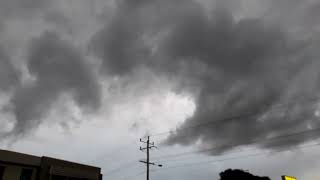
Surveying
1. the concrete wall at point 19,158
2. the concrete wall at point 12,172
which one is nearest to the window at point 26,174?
the concrete wall at point 12,172

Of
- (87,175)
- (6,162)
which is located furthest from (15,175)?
(87,175)

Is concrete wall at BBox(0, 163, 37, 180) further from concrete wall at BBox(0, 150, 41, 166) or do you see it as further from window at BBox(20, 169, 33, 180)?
concrete wall at BBox(0, 150, 41, 166)

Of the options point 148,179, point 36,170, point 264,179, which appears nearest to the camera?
point 36,170

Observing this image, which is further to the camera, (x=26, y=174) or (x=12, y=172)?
(x=26, y=174)

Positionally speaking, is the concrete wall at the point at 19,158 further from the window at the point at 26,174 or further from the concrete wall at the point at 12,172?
the window at the point at 26,174

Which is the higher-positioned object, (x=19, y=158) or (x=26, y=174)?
(x=19, y=158)

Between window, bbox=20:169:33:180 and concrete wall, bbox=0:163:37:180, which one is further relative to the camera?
window, bbox=20:169:33:180

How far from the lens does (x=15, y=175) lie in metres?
31.4

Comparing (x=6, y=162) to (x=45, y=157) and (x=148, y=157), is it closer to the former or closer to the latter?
(x=45, y=157)

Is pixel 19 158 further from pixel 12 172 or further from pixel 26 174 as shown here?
pixel 26 174

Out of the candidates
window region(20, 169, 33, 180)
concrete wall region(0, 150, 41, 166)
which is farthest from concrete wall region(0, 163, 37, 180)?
concrete wall region(0, 150, 41, 166)

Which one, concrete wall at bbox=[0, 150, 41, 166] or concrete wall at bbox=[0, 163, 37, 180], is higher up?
concrete wall at bbox=[0, 150, 41, 166]

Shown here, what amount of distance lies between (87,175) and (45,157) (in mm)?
6714

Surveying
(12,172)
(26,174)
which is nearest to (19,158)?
(12,172)
